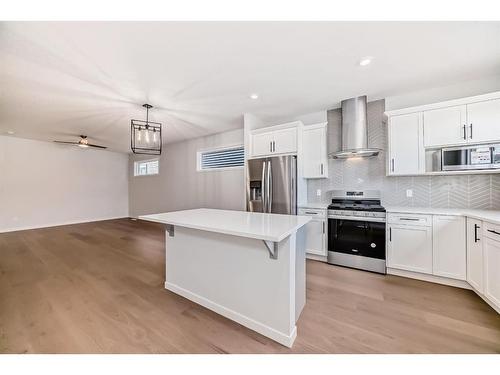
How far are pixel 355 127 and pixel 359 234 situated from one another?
5.62ft

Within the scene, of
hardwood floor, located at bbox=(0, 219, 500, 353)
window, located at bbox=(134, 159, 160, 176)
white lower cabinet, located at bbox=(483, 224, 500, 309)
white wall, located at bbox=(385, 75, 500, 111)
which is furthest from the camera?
window, located at bbox=(134, 159, 160, 176)

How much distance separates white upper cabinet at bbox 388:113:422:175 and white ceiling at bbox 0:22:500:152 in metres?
0.51

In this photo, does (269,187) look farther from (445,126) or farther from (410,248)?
(445,126)

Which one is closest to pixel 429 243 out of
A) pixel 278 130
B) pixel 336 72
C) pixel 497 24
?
pixel 497 24

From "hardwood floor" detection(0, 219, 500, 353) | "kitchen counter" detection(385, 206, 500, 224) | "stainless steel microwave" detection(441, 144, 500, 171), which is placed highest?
"stainless steel microwave" detection(441, 144, 500, 171)

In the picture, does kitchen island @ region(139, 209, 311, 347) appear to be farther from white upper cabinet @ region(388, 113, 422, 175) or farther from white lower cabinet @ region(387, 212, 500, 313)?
white upper cabinet @ region(388, 113, 422, 175)

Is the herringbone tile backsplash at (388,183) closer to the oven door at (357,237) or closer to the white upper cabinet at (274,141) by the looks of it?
the oven door at (357,237)

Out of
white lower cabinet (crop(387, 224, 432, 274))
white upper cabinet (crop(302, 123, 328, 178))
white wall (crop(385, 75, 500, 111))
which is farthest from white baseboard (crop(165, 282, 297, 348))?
white wall (crop(385, 75, 500, 111))

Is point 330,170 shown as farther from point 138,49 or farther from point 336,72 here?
point 138,49

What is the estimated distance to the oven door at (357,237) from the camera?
9.00 feet

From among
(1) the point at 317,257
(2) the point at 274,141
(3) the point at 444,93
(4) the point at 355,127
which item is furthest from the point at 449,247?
(2) the point at 274,141

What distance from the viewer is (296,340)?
1561mm

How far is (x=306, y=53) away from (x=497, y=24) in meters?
1.60

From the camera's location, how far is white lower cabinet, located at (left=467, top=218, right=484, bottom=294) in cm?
207
